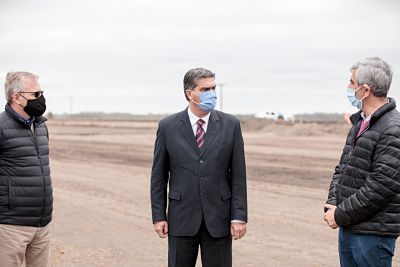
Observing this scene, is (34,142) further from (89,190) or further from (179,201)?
(89,190)

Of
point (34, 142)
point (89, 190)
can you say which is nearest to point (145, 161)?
point (89, 190)

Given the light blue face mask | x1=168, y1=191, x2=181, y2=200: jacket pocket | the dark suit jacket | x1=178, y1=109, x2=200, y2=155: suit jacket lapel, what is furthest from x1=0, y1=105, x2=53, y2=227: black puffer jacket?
the light blue face mask

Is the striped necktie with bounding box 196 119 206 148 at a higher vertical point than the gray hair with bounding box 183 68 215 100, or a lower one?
lower

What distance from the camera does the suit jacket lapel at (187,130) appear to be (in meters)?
4.93

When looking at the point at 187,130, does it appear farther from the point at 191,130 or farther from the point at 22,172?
the point at 22,172

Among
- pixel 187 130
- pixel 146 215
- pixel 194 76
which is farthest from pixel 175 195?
pixel 146 215

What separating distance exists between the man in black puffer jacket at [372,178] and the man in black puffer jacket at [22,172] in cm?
249

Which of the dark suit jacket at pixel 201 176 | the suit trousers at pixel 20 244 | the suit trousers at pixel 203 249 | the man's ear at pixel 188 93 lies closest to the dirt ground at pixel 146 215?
the suit trousers at pixel 20 244

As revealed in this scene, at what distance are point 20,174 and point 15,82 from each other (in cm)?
80

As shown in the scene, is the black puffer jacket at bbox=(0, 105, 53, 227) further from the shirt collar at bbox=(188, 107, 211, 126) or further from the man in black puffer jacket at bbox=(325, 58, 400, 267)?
the man in black puffer jacket at bbox=(325, 58, 400, 267)

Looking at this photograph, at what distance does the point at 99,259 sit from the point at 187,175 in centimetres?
398

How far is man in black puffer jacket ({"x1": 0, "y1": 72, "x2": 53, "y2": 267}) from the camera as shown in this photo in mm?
5109

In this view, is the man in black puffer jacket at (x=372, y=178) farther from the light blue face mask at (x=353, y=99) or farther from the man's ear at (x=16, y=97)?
the man's ear at (x=16, y=97)

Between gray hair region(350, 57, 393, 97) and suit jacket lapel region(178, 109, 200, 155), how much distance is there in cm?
139
